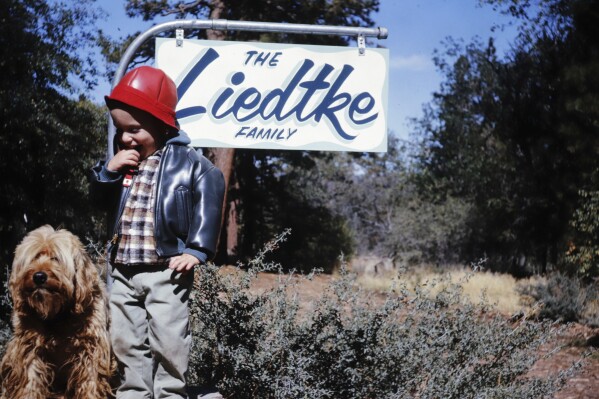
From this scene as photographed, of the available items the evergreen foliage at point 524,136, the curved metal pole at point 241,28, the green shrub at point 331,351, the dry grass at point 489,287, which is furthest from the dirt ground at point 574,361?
the evergreen foliage at point 524,136

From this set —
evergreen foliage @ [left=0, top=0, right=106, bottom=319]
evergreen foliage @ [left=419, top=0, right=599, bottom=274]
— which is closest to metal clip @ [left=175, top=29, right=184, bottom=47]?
evergreen foliage @ [left=0, top=0, right=106, bottom=319]

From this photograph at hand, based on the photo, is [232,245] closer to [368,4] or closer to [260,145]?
[368,4]

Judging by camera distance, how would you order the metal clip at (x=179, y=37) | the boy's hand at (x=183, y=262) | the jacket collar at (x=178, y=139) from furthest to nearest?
1. the metal clip at (x=179, y=37)
2. the jacket collar at (x=178, y=139)
3. the boy's hand at (x=183, y=262)

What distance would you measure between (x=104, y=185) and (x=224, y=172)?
1161 centimetres

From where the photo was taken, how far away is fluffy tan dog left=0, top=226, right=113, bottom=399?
10.1 feet

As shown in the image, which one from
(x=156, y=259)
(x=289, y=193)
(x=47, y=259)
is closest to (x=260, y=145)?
(x=156, y=259)

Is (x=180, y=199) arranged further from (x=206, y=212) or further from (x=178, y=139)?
(x=178, y=139)

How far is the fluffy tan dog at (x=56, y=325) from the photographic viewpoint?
3.09 meters

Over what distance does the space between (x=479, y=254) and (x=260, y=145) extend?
16.6 meters

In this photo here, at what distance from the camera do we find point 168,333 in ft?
11.2

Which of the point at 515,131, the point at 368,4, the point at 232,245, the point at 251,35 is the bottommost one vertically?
the point at 232,245

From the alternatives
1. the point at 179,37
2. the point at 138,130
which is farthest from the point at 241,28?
the point at 138,130

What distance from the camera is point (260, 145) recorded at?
474 centimetres

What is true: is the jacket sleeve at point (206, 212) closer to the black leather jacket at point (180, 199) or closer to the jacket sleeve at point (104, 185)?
the black leather jacket at point (180, 199)
